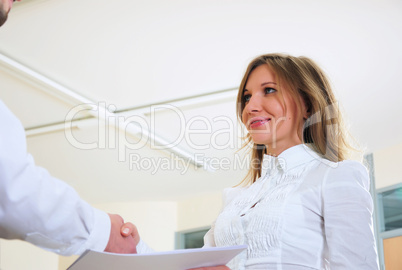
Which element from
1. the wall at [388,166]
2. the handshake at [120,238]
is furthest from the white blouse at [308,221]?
the wall at [388,166]

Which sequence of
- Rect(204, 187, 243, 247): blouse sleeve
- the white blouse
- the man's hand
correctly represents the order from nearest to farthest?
the man's hand → the white blouse → Rect(204, 187, 243, 247): blouse sleeve

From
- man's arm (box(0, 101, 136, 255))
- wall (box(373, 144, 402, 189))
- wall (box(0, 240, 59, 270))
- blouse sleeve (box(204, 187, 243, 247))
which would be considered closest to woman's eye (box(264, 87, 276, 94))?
blouse sleeve (box(204, 187, 243, 247))

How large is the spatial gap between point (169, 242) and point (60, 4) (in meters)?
4.66

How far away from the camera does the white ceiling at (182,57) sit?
3.72 meters

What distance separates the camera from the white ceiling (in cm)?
372

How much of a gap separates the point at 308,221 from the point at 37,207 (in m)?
0.76

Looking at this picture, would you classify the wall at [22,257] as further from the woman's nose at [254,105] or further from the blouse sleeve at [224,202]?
the woman's nose at [254,105]

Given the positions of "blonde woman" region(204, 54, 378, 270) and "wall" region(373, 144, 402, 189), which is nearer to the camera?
"blonde woman" region(204, 54, 378, 270)

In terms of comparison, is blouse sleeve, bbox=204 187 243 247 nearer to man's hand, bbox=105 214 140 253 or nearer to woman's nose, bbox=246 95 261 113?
woman's nose, bbox=246 95 261 113

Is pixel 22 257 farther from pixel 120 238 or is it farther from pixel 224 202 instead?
pixel 120 238

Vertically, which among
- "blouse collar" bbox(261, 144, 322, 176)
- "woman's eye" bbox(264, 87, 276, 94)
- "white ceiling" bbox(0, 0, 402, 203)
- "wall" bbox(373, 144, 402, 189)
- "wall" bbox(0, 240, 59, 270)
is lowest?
"blouse collar" bbox(261, 144, 322, 176)

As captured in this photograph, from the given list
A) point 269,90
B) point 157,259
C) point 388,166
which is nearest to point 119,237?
point 157,259

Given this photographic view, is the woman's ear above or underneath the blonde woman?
above

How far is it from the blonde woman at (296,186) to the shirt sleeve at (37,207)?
495 mm
